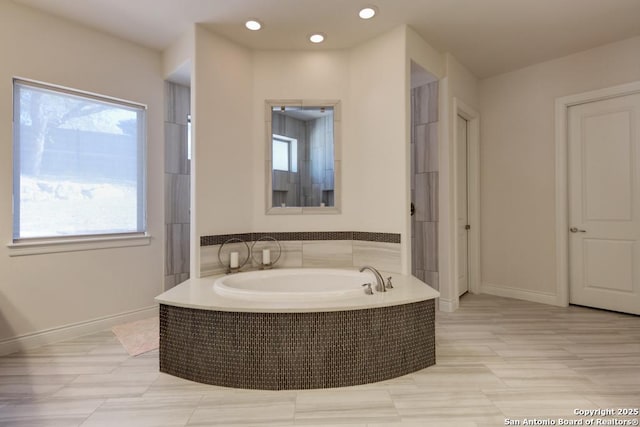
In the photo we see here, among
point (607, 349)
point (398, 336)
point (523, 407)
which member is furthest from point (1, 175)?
Answer: point (607, 349)

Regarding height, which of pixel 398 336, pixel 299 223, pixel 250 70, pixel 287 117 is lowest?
pixel 398 336

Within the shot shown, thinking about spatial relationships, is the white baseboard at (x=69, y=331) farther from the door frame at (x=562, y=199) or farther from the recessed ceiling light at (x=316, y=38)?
the door frame at (x=562, y=199)

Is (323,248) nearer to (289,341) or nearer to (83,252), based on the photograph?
(289,341)

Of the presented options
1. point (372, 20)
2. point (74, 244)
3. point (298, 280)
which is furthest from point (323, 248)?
point (74, 244)

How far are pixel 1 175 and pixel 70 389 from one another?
5.13ft

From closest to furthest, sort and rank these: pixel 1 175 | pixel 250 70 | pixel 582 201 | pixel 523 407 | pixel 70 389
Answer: pixel 523 407
pixel 70 389
pixel 1 175
pixel 250 70
pixel 582 201

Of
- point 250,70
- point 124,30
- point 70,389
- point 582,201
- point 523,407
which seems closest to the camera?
point 523,407

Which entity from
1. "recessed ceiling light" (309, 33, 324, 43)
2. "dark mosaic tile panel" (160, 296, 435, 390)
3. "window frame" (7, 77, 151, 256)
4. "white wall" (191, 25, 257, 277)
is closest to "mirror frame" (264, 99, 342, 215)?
"white wall" (191, 25, 257, 277)

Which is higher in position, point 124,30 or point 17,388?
point 124,30

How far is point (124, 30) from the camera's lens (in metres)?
2.80

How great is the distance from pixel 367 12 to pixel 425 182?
5.50 ft

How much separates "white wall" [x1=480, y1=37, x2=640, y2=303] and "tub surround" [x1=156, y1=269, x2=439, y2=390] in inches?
90.3

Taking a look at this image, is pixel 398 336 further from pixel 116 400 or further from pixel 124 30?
pixel 124 30

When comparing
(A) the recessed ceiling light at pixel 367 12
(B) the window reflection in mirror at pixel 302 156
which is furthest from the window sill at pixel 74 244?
(A) the recessed ceiling light at pixel 367 12
